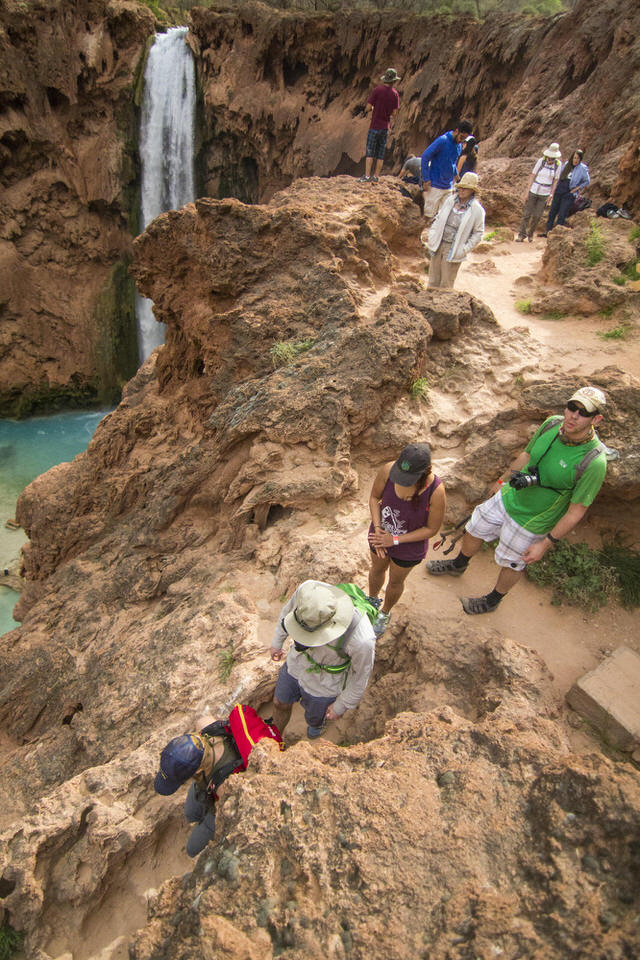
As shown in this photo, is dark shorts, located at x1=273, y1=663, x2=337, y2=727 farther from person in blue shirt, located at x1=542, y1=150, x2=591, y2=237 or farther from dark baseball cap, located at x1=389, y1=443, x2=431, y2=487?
person in blue shirt, located at x1=542, y1=150, x2=591, y2=237

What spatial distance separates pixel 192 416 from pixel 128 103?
17395 millimetres

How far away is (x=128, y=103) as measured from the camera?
58.5 ft

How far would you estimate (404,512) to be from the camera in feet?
11.6

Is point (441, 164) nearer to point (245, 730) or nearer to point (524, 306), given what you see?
point (524, 306)

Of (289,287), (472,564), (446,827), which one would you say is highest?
(289,287)

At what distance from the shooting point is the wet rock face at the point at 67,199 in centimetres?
1555

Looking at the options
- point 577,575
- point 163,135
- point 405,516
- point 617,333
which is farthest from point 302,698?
point 163,135

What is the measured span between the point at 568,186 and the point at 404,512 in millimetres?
8311

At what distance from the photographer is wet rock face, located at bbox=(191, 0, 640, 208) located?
14.3 metres

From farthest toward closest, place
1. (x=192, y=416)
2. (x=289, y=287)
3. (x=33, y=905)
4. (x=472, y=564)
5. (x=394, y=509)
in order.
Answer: (x=192, y=416)
(x=289, y=287)
(x=472, y=564)
(x=394, y=509)
(x=33, y=905)

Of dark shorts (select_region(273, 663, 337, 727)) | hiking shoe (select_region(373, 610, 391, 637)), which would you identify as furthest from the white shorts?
dark shorts (select_region(273, 663, 337, 727))

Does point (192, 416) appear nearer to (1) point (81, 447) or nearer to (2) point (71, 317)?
(1) point (81, 447)

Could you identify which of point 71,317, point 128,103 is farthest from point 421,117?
point 71,317

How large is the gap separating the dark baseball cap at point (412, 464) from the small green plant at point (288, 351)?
257cm
